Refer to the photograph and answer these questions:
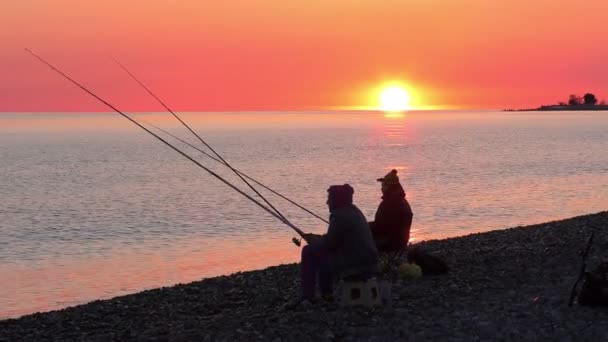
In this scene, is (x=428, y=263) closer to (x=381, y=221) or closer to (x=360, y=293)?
(x=381, y=221)

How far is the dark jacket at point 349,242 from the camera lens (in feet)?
29.7

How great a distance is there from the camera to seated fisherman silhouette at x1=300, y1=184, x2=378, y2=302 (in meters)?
9.06

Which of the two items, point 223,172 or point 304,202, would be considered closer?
point 304,202

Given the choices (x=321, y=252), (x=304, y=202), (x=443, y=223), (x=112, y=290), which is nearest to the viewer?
(x=321, y=252)

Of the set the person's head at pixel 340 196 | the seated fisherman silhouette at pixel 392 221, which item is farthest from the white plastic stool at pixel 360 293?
the seated fisherman silhouette at pixel 392 221

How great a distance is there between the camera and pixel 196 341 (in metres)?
8.72

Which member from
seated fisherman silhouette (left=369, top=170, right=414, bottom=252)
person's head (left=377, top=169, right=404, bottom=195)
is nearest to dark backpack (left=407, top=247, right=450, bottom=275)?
seated fisherman silhouette (left=369, top=170, right=414, bottom=252)

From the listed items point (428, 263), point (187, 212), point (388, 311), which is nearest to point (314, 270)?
point (388, 311)

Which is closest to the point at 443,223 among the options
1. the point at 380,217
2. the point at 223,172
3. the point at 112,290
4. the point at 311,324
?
the point at 112,290

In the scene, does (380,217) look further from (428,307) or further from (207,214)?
(207,214)

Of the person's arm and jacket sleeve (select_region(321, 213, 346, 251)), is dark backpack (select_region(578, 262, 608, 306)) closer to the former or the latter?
the person's arm

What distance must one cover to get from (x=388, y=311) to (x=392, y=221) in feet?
5.55

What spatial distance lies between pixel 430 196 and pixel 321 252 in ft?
99.7

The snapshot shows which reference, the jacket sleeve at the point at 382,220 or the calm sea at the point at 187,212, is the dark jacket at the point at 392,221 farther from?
the calm sea at the point at 187,212
